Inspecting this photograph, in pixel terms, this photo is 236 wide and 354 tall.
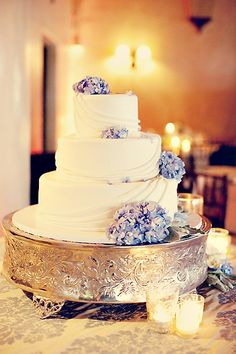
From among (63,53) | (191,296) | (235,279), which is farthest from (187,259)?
(63,53)

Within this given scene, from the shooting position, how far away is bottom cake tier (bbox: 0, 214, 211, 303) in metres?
2.05

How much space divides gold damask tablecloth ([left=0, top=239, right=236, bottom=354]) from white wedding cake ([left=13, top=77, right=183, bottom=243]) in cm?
33

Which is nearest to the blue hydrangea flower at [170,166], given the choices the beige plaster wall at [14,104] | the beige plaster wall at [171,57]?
the beige plaster wall at [14,104]

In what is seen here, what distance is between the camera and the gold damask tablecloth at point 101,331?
1.86m

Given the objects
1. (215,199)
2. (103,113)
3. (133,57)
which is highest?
(133,57)

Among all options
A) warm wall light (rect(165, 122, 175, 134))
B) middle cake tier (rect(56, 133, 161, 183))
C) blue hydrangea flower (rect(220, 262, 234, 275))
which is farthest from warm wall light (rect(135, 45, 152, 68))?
middle cake tier (rect(56, 133, 161, 183))

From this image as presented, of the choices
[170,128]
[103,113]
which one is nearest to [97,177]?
[103,113]

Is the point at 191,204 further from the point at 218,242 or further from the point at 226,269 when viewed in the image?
Result: the point at 226,269

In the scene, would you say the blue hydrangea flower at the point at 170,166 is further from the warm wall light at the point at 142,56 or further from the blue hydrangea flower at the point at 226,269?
the warm wall light at the point at 142,56

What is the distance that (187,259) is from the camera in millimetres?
2201

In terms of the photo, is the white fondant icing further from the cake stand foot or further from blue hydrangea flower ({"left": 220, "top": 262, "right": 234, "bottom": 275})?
blue hydrangea flower ({"left": 220, "top": 262, "right": 234, "bottom": 275})

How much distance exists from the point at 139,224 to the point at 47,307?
1.65 feet

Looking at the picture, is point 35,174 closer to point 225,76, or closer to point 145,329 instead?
point 225,76

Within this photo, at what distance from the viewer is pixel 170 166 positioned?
2355 mm
